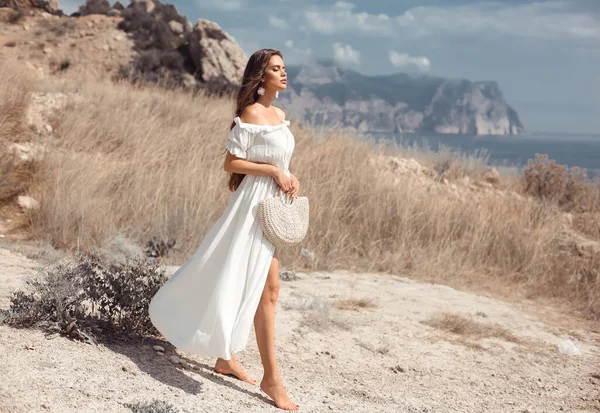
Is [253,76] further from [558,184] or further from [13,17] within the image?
[13,17]

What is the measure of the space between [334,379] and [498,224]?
516cm

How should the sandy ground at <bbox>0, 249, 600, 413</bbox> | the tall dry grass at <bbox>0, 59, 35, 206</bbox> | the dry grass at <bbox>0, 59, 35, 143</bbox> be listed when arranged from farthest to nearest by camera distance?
the dry grass at <bbox>0, 59, 35, 143</bbox>, the tall dry grass at <bbox>0, 59, 35, 206</bbox>, the sandy ground at <bbox>0, 249, 600, 413</bbox>

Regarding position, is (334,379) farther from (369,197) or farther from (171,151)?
(171,151)

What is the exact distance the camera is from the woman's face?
3.64m

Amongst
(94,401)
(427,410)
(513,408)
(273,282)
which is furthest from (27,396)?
(513,408)

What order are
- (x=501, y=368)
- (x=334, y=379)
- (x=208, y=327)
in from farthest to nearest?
(x=501, y=368) → (x=334, y=379) → (x=208, y=327)

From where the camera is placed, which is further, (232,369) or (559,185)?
(559,185)

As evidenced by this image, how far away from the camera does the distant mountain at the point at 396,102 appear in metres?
15.4

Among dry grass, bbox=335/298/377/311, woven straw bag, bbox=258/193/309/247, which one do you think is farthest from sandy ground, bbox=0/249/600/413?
woven straw bag, bbox=258/193/309/247

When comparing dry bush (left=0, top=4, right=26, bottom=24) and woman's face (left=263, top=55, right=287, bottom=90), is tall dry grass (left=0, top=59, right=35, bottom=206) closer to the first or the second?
woman's face (left=263, top=55, right=287, bottom=90)

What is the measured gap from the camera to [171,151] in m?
9.35

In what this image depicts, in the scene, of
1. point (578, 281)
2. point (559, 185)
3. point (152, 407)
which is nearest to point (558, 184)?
point (559, 185)

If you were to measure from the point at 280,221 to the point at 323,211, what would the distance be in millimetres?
4847

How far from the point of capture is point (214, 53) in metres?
21.8
